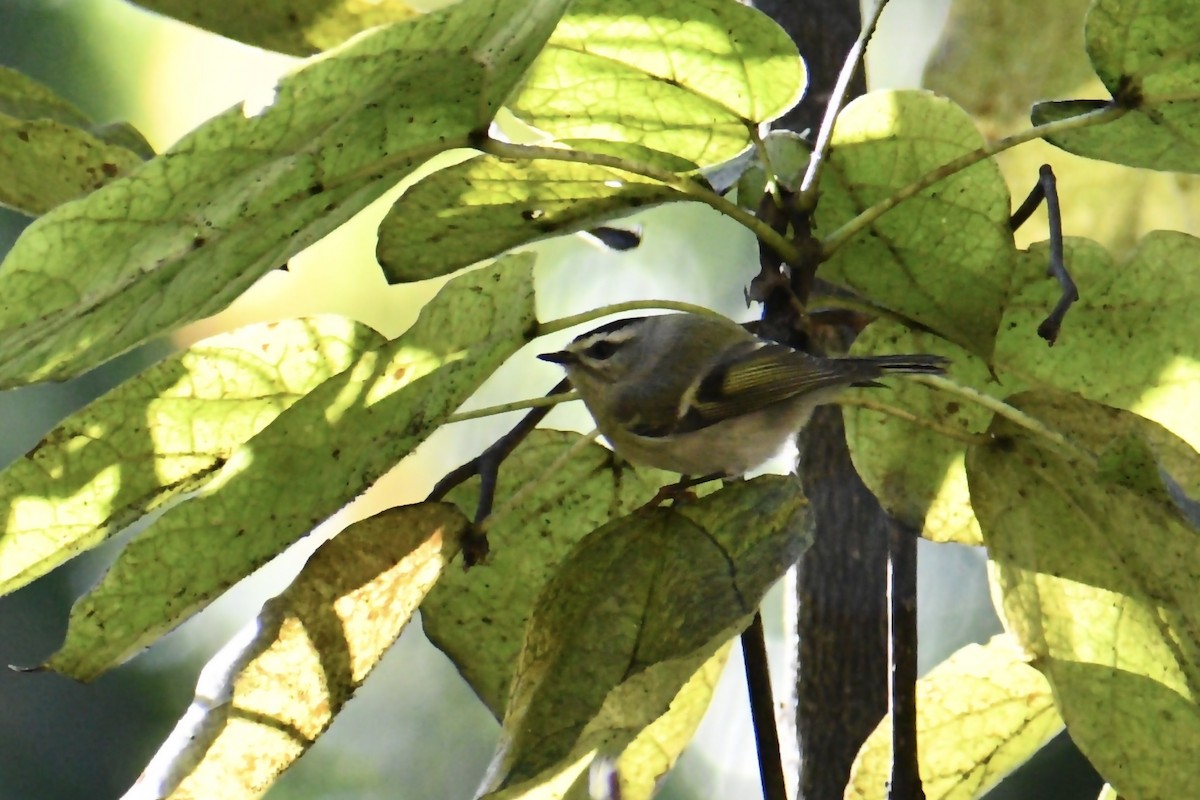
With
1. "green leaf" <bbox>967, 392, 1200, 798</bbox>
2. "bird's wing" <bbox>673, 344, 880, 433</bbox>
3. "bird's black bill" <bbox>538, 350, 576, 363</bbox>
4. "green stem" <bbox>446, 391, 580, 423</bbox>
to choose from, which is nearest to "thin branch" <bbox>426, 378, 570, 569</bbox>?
"green stem" <bbox>446, 391, 580, 423</bbox>

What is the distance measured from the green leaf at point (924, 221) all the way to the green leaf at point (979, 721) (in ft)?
0.66

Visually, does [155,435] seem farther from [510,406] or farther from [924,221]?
[924,221]

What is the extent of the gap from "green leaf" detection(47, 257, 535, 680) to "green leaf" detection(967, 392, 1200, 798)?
28 cm

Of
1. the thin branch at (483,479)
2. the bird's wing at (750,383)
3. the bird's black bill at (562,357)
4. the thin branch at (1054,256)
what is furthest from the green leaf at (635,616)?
the bird's black bill at (562,357)

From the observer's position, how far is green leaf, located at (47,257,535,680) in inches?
19.7

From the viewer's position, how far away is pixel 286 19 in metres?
0.80

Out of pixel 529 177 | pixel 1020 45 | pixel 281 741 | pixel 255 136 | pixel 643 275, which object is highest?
pixel 643 275

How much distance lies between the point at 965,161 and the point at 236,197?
1.26ft

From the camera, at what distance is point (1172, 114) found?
672 mm

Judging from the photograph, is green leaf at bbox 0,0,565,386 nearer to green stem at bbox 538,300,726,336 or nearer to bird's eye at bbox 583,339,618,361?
green stem at bbox 538,300,726,336

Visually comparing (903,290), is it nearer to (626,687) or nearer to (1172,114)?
(1172,114)

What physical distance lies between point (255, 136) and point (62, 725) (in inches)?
67.7

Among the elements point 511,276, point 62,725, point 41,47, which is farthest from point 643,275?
point 511,276

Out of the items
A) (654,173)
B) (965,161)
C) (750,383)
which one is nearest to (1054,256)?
(965,161)
